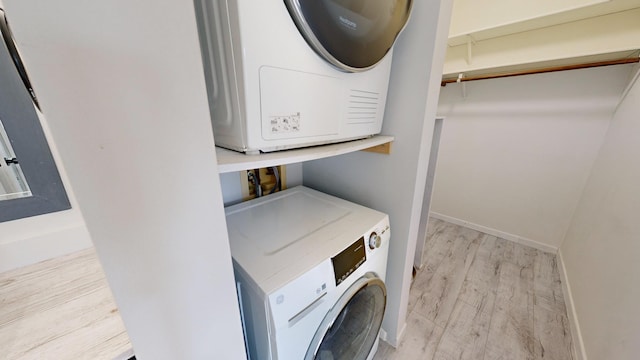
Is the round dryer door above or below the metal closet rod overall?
below

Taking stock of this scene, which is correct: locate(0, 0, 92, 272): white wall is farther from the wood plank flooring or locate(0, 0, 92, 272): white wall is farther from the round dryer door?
the round dryer door

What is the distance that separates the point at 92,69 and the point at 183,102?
0.10 m

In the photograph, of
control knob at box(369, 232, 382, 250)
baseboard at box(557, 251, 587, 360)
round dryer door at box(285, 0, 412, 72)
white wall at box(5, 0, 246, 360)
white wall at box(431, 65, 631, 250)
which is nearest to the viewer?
white wall at box(5, 0, 246, 360)

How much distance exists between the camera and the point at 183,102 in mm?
324

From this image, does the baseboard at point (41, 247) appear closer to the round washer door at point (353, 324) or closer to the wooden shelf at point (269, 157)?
the wooden shelf at point (269, 157)

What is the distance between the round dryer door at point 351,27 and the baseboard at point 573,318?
193cm

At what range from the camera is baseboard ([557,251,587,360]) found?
122cm

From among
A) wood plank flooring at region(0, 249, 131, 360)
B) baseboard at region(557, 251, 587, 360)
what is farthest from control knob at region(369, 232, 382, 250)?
baseboard at region(557, 251, 587, 360)

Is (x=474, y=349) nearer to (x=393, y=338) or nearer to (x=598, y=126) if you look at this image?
(x=393, y=338)

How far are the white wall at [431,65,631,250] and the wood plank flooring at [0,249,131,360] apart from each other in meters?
2.91

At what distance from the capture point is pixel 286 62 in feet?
1.74

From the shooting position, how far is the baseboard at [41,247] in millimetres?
573

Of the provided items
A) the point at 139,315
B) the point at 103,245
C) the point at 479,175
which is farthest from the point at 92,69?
the point at 479,175

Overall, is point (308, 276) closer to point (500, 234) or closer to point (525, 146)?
point (525, 146)
